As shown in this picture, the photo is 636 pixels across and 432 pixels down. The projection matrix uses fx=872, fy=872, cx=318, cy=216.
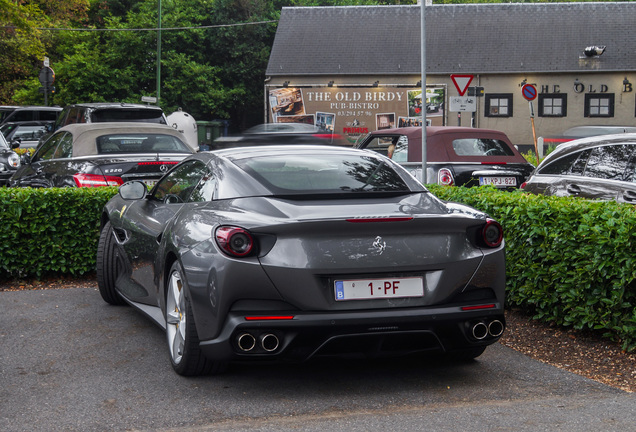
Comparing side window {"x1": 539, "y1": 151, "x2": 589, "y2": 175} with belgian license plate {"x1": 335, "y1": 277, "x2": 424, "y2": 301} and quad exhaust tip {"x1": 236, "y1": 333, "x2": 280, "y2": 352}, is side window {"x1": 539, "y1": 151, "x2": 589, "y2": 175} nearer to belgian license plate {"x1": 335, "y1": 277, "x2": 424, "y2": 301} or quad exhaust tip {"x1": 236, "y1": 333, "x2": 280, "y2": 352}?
belgian license plate {"x1": 335, "y1": 277, "x2": 424, "y2": 301}

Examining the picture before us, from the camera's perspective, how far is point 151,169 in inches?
410

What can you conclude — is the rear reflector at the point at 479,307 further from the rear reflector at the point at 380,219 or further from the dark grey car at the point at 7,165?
the dark grey car at the point at 7,165

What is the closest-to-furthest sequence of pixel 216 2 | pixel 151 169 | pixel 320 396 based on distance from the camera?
pixel 320 396
pixel 151 169
pixel 216 2

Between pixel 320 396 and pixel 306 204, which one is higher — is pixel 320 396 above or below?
below

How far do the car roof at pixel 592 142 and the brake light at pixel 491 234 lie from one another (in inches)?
134

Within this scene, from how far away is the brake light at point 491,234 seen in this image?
16.3 feet

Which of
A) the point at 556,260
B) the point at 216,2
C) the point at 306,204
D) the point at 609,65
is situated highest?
the point at 216,2

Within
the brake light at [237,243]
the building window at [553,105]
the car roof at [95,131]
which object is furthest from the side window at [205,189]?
the building window at [553,105]

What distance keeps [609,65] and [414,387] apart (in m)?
39.9

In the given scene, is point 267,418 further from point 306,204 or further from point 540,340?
point 540,340

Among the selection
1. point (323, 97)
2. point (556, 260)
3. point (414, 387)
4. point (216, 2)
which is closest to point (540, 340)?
point (556, 260)

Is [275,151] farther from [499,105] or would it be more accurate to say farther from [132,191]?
[499,105]

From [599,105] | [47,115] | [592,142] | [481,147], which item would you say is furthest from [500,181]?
[599,105]

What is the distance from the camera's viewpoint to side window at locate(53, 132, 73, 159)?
1143 cm
